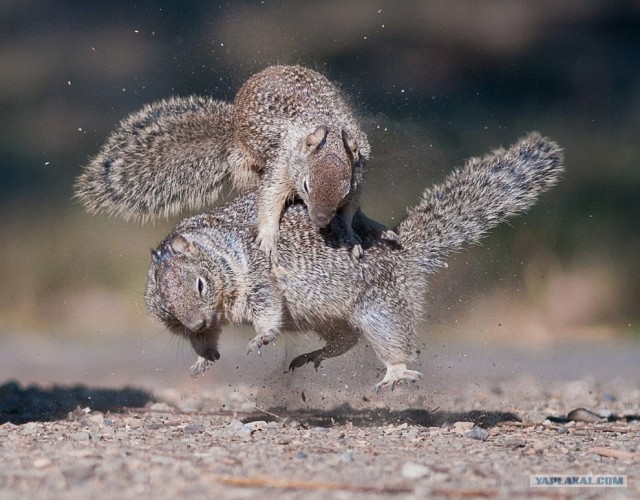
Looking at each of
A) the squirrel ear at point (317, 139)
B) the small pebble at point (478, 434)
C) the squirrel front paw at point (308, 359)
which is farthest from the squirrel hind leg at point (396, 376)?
the squirrel ear at point (317, 139)

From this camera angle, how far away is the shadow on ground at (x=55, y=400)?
23.5ft

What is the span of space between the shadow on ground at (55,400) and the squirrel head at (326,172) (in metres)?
2.30

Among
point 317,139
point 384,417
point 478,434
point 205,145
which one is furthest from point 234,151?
point 478,434

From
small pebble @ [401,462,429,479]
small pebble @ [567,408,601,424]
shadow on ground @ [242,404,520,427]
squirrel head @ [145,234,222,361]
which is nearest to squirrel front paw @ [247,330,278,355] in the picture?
squirrel head @ [145,234,222,361]

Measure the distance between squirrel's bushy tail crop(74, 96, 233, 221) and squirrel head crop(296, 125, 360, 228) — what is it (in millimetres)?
951

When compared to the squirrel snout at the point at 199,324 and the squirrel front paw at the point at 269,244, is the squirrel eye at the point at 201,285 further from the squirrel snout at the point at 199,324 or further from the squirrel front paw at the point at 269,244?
the squirrel front paw at the point at 269,244

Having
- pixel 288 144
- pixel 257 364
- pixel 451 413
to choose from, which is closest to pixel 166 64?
pixel 257 364

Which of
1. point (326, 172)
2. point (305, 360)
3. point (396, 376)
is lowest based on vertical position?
point (396, 376)

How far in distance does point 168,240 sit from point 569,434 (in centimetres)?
277

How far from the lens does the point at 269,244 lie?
6.58 m

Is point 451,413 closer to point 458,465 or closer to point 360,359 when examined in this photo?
point 360,359

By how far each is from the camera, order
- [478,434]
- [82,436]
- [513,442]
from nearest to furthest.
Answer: [82,436] → [513,442] → [478,434]

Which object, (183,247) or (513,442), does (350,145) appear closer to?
(183,247)

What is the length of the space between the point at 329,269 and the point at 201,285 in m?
0.88
